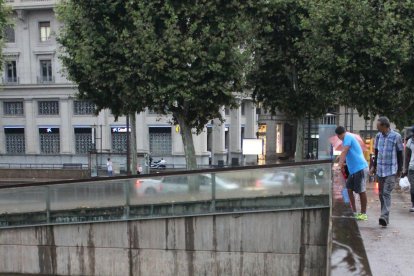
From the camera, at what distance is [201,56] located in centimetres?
1338

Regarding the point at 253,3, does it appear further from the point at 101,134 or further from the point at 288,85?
the point at 101,134

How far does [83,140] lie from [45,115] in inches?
183

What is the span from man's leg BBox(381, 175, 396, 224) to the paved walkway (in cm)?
21

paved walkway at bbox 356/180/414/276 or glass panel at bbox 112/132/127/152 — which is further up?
paved walkway at bbox 356/180/414/276

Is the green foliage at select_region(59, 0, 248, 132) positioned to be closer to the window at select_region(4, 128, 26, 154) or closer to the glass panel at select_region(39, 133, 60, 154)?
the glass panel at select_region(39, 133, 60, 154)

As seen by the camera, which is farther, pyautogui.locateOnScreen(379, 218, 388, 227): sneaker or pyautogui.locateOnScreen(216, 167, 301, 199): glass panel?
pyautogui.locateOnScreen(216, 167, 301, 199): glass panel

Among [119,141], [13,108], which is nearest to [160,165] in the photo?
[119,141]

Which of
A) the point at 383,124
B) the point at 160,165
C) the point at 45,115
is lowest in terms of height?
the point at 160,165

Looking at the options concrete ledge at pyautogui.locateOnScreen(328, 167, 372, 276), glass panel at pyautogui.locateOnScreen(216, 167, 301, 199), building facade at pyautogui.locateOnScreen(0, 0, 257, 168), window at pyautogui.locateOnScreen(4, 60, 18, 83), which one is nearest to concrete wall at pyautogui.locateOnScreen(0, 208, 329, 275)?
glass panel at pyautogui.locateOnScreen(216, 167, 301, 199)

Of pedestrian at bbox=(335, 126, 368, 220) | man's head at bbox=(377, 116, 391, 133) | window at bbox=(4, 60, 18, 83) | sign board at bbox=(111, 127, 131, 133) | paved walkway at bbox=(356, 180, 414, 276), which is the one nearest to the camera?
paved walkway at bbox=(356, 180, 414, 276)

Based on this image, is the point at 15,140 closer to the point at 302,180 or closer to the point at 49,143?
the point at 49,143

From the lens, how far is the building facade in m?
43.3

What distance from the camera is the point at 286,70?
16906 millimetres

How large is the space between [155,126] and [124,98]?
28651 mm
